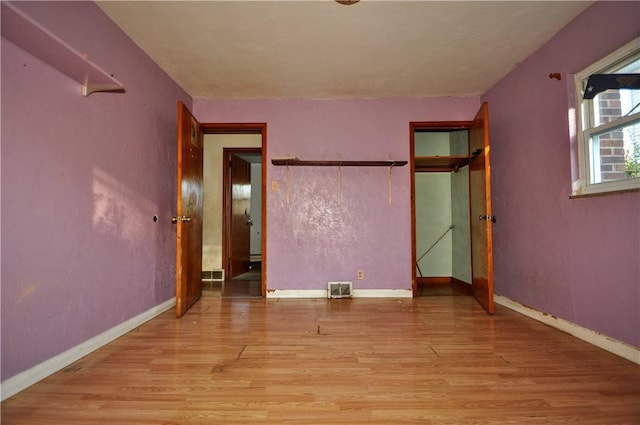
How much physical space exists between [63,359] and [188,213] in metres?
1.58

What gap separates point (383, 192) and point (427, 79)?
1.29 meters

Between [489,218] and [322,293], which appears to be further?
[322,293]

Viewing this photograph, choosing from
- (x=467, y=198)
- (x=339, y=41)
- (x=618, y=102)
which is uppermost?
(x=339, y=41)

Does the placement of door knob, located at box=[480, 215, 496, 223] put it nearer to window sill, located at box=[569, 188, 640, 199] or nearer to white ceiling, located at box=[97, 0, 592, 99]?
window sill, located at box=[569, 188, 640, 199]

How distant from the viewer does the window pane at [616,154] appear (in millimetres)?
2070

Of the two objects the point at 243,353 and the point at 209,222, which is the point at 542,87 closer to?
the point at 243,353

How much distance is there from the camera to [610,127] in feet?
7.25

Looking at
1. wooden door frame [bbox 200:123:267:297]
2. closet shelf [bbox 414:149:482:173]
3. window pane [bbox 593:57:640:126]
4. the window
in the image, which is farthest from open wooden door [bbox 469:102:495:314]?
wooden door frame [bbox 200:123:267:297]

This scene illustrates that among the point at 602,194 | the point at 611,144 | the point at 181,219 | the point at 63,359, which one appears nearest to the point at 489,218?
the point at 602,194

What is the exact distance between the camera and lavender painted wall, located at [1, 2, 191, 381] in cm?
163

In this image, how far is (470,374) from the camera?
71.0 inches

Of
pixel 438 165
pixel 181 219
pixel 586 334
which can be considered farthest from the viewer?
pixel 438 165

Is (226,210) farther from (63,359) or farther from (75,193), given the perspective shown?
(63,359)

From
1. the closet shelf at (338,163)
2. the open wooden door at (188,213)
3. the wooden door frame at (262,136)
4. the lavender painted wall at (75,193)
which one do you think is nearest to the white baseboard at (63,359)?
the lavender painted wall at (75,193)
